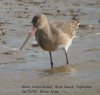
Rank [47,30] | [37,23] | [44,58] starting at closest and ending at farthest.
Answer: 1. [37,23]
2. [47,30]
3. [44,58]

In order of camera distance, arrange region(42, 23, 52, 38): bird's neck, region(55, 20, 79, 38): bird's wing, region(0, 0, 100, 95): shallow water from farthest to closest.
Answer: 1. region(55, 20, 79, 38): bird's wing
2. region(42, 23, 52, 38): bird's neck
3. region(0, 0, 100, 95): shallow water

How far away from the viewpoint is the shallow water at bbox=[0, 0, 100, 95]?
8039 millimetres

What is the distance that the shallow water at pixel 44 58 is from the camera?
804 cm

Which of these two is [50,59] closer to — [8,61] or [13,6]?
[8,61]

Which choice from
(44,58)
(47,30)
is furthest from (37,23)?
(44,58)

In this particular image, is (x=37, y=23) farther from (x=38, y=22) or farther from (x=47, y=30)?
(x=47, y=30)

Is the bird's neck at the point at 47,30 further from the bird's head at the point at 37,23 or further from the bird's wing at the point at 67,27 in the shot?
the bird's wing at the point at 67,27

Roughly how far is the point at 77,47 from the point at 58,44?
1.41 metres

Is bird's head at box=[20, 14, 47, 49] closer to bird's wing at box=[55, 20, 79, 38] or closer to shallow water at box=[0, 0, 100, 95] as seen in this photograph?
bird's wing at box=[55, 20, 79, 38]

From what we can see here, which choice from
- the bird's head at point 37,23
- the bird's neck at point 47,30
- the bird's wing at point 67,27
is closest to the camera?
the bird's head at point 37,23

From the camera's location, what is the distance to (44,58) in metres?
9.92

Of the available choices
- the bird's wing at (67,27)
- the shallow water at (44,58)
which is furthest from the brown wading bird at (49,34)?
the shallow water at (44,58)

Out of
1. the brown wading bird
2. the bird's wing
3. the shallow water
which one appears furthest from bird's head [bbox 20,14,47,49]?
the shallow water

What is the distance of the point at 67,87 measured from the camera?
7.89 meters
